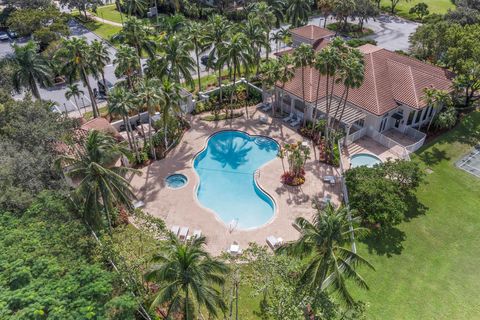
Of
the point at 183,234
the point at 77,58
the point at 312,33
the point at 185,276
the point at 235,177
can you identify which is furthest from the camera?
the point at 312,33

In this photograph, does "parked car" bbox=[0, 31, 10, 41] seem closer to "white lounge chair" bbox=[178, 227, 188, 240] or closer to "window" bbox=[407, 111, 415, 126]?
"white lounge chair" bbox=[178, 227, 188, 240]

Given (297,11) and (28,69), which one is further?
(297,11)

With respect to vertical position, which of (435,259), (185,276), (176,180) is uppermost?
(185,276)

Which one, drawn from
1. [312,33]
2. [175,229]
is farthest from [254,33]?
[175,229]

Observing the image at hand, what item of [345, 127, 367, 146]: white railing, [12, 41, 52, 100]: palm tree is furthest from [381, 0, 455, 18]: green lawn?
[12, 41, 52, 100]: palm tree

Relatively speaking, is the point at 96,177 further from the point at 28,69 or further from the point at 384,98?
the point at 384,98
